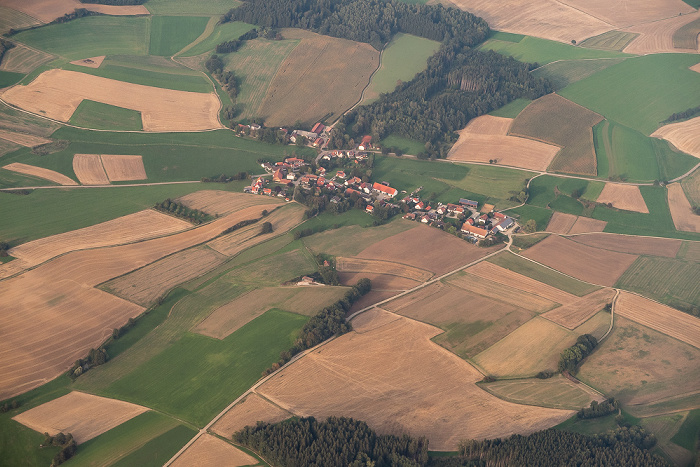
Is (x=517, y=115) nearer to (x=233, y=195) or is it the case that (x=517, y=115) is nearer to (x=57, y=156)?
(x=233, y=195)

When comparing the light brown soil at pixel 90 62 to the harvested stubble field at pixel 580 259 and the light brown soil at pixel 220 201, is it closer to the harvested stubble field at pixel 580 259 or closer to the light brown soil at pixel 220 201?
the light brown soil at pixel 220 201

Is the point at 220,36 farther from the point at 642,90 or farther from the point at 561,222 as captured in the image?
the point at 561,222

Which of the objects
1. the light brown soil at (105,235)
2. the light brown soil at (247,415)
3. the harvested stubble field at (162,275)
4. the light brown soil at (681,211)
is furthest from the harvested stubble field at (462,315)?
the light brown soil at (681,211)

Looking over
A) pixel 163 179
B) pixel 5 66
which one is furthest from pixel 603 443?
pixel 5 66

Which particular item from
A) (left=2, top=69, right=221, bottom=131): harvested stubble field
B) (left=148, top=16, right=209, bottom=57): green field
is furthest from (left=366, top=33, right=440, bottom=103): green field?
(left=148, top=16, right=209, bottom=57): green field

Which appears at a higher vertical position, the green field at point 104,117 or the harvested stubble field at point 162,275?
the green field at point 104,117

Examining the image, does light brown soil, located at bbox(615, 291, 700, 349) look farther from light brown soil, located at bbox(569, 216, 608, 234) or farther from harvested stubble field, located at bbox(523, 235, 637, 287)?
light brown soil, located at bbox(569, 216, 608, 234)

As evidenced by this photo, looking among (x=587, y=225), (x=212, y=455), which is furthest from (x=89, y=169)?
(x=587, y=225)
